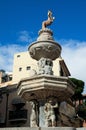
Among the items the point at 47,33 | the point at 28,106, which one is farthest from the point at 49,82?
the point at 28,106

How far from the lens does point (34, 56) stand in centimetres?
1230

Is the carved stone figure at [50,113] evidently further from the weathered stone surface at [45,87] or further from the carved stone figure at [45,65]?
the carved stone figure at [45,65]

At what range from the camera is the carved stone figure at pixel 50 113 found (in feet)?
33.3

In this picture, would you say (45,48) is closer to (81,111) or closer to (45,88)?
(45,88)

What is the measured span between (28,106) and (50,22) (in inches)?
859

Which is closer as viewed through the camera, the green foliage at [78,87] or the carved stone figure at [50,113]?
the carved stone figure at [50,113]

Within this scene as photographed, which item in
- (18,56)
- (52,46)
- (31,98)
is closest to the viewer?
(31,98)

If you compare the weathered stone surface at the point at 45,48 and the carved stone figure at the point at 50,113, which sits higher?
the weathered stone surface at the point at 45,48

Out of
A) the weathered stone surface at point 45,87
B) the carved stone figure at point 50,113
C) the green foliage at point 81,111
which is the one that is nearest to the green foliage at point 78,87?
the green foliage at point 81,111

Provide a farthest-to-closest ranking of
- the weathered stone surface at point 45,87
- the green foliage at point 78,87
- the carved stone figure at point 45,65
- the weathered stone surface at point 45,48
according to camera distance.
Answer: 1. the green foliage at point 78,87
2. the weathered stone surface at point 45,48
3. the carved stone figure at point 45,65
4. the weathered stone surface at point 45,87

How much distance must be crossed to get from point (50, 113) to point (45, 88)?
3.02 ft

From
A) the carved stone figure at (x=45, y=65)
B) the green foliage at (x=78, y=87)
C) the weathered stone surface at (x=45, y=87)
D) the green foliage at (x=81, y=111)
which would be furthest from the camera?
the green foliage at (x=78, y=87)

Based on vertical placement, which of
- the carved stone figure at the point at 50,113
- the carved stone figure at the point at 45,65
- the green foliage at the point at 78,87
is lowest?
the carved stone figure at the point at 50,113

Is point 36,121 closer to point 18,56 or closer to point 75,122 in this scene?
point 75,122
